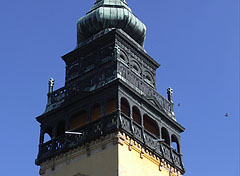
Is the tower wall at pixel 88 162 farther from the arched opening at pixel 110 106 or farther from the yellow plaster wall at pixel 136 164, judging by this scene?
the arched opening at pixel 110 106

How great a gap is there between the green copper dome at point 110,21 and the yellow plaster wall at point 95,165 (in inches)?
391

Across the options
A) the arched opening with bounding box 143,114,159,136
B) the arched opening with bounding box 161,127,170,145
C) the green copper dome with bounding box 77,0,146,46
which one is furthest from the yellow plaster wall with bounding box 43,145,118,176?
the green copper dome with bounding box 77,0,146,46

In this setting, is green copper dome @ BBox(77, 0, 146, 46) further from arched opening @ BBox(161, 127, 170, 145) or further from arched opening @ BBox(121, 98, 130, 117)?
arched opening @ BBox(161, 127, 170, 145)

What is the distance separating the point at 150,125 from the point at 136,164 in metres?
4.24

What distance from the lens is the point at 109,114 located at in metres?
33.2

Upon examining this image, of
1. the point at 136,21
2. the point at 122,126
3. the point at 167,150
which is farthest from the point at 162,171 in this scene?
the point at 136,21

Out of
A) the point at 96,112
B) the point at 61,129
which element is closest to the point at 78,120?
the point at 61,129

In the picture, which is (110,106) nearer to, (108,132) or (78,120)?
(108,132)

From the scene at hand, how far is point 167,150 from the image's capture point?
117 ft

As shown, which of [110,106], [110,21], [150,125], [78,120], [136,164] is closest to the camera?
[136,164]

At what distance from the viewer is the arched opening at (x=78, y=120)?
35531mm

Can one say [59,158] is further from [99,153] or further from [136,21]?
[136,21]

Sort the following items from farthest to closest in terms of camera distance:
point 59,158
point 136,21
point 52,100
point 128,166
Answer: point 136,21 → point 52,100 → point 59,158 → point 128,166

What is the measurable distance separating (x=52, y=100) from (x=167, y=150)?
7181 millimetres
